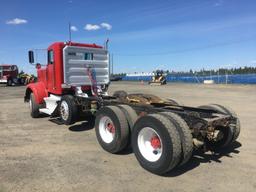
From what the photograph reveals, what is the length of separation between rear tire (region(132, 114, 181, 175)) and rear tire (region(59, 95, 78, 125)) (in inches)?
123

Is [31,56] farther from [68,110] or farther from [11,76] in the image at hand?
[11,76]

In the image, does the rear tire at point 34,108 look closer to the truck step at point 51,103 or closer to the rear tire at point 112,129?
the truck step at point 51,103

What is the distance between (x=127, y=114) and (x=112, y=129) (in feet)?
1.91

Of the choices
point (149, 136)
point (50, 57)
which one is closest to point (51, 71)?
point (50, 57)

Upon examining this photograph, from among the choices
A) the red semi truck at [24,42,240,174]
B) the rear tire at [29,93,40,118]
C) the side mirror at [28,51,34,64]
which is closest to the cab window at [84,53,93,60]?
the red semi truck at [24,42,240,174]

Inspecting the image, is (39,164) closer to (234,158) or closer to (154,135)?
(154,135)

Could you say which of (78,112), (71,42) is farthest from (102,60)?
(78,112)

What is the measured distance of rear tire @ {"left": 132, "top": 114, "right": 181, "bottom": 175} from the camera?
16.6ft

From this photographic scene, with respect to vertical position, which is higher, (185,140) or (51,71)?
(51,71)

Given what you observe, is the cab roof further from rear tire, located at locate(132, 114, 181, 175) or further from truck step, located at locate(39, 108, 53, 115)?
rear tire, located at locate(132, 114, 181, 175)

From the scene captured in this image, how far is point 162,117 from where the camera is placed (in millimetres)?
5395

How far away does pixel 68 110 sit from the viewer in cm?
876

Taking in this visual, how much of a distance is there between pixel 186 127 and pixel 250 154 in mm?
2166

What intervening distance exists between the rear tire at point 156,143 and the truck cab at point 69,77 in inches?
128
